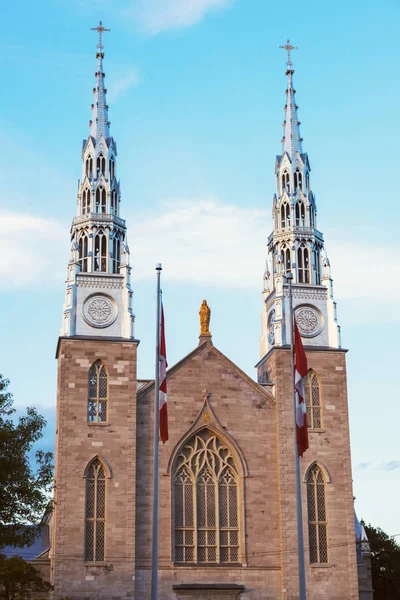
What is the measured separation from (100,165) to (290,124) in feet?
36.6

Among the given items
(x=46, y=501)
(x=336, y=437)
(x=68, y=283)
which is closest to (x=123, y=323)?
(x=68, y=283)

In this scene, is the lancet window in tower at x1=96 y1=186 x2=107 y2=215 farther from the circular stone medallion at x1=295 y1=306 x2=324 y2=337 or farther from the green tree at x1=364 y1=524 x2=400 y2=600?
the green tree at x1=364 y1=524 x2=400 y2=600

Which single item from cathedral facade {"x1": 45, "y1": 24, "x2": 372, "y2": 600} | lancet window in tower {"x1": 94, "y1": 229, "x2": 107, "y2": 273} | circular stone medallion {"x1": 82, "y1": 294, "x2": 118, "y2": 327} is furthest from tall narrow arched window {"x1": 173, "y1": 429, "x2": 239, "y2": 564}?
lancet window in tower {"x1": 94, "y1": 229, "x2": 107, "y2": 273}

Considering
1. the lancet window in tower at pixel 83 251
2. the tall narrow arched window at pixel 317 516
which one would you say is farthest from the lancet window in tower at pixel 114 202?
the tall narrow arched window at pixel 317 516

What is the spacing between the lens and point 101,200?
170 ft

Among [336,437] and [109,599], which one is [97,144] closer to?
[336,437]

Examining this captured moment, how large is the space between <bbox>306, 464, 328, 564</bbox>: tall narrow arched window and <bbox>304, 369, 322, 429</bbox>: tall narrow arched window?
6.91 ft

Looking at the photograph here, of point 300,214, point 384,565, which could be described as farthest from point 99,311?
point 384,565

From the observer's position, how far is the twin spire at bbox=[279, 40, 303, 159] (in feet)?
182

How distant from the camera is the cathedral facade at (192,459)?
45125 mm

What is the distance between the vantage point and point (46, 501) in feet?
113

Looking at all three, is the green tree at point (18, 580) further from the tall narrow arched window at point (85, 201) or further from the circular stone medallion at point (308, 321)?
A: the tall narrow arched window at point (85, 201)

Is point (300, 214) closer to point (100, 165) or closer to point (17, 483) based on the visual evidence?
point (100, 165)

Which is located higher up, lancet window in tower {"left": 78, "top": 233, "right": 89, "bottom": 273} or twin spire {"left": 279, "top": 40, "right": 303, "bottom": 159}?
twin spire {"left": 279, "top": 40, "right": 303, "bottom": 159}
